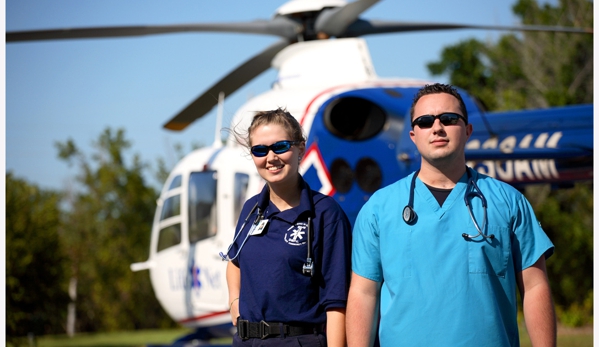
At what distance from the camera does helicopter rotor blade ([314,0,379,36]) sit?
7.52m

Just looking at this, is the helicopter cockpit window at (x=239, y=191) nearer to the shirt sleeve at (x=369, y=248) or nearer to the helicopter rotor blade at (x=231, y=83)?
the helicopter rotor blade at (x=231, y=83)

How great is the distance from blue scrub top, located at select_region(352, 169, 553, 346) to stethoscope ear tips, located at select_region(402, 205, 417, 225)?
0.06 ft

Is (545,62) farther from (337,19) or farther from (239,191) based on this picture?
(239,191)

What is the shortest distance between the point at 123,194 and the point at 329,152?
25865 mm

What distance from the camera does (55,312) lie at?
40.3 feet

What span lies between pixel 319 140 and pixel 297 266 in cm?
385

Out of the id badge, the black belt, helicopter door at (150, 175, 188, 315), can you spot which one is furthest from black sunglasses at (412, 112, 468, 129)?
helicopter door at (150, 175, 188, 315)

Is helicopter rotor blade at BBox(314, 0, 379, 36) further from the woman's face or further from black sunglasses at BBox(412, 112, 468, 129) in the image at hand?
black sunglasses at BBox(412, 112, 468, 129)

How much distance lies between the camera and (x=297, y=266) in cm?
263

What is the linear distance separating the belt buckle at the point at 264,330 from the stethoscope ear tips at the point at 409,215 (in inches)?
24.5

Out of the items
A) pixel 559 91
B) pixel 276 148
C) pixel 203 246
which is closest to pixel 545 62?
pixel 559 91

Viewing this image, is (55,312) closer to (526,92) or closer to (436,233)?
(436,233)

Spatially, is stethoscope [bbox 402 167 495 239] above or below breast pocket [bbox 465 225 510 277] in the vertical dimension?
above

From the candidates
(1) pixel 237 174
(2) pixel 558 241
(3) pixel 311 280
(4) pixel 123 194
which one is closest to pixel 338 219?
(3) pixel 311 280
